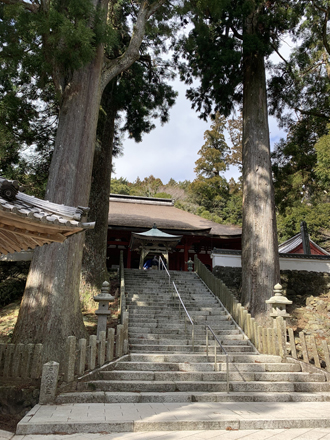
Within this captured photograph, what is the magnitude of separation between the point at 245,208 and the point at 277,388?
198 inches

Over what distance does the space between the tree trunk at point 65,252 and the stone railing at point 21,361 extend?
0.45m

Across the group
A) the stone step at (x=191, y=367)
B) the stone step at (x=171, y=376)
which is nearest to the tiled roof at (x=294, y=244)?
the stone step at (x=191, y=367)

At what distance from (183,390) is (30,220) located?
12.2 ft

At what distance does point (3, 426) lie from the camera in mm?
4277

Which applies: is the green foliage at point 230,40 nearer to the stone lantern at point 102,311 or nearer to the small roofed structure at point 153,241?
the small roofed structure at point 153,241

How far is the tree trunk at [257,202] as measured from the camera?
8430mm

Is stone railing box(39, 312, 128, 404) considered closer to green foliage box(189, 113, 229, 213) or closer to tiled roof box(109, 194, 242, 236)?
tiled roof box(109, 194, 242, 236)

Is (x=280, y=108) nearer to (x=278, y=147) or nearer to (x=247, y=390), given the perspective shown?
(x=278, y=147)

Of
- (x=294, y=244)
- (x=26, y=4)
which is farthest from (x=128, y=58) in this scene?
(x=294, y=244)

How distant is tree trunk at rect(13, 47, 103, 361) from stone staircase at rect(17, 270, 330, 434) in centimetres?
101

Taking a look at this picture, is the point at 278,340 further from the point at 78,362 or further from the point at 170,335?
the point at 78,362

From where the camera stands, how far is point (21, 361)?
4.79 metres

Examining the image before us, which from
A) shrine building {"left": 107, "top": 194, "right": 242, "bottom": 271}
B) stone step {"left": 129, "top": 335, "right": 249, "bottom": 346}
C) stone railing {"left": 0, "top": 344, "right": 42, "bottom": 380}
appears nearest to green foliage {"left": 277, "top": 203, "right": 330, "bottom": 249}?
shrine building {"left": 107, "top": 194, "right": 242, "bottom": 271}

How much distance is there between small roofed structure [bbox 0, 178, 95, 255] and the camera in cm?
290
